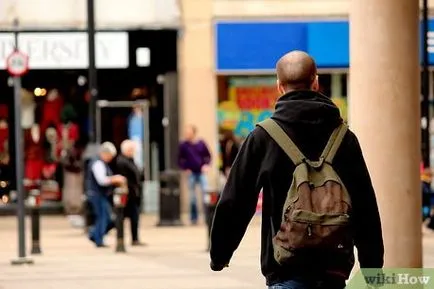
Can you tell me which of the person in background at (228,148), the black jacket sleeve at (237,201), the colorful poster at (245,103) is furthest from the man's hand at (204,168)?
the black jacket sleeve at (237,201)

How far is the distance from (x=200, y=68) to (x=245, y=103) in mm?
1216

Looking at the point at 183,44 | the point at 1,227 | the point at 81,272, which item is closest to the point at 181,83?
the point at 183,44

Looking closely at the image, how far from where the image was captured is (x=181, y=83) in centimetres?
2716

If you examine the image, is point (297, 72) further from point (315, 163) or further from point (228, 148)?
point (228, 148)

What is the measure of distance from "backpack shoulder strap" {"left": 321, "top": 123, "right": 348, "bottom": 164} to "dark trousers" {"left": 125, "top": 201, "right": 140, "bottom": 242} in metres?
14.8

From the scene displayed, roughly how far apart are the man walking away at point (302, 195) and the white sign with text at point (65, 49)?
2196 centimetres

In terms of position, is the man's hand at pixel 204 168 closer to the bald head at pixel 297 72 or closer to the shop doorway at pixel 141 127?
the shop doorway at pixel 141 127

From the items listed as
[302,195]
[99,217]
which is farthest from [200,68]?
[302,195]

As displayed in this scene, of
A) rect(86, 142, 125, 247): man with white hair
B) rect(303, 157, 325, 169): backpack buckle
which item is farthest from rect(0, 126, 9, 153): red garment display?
rect(303, 157, 325, 169): backpack buckle

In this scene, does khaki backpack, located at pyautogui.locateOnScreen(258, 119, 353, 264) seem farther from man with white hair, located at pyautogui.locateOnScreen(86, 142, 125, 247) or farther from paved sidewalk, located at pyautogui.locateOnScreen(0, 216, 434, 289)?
man with white hair, located at pyautogui.locateOnScreen(86, 142, 125, 247)

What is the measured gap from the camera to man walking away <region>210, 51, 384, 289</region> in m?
5.05

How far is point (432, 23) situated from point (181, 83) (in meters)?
5.54

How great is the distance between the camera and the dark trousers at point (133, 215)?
1995 cm

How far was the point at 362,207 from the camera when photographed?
207 inches
